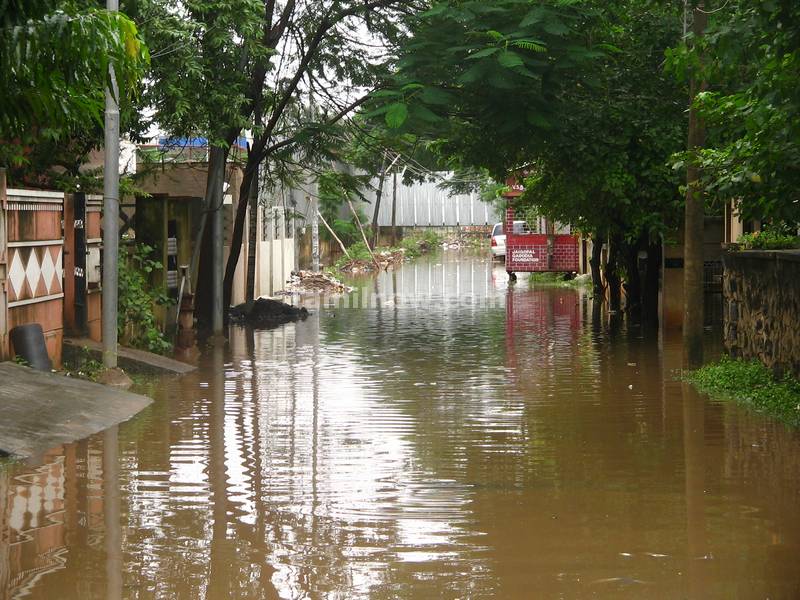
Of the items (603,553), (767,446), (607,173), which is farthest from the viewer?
(607,173)

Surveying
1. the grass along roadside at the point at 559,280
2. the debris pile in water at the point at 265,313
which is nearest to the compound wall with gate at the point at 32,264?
the debris pile in water at the point at 265,313

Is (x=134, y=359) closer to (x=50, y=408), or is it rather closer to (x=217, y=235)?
(x=50, y=408)

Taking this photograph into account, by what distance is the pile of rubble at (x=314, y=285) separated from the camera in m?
35.5

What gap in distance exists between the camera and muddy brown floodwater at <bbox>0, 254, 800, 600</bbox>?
22.1 feet

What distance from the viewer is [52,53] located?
7.65 metres

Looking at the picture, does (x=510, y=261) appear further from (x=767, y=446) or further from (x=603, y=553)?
(x=603, y=553)

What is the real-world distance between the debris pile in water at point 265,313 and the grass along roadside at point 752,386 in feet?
37.5

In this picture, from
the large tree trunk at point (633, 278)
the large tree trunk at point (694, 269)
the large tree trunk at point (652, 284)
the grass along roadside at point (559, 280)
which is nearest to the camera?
the large tree trunk at point (694, 269)

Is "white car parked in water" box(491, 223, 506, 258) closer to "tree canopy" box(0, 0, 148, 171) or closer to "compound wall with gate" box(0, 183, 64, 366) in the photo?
"compound wall with gate" box(0, 183, 64, 366)

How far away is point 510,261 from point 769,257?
22.1 metres

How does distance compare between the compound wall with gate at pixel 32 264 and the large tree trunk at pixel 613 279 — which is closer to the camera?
the compound wall with gate at pixel 32 264

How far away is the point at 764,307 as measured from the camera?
45.3 ft

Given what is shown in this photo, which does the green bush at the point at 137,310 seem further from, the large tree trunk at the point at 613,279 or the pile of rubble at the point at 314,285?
the pile of rubble at the point at 314,285

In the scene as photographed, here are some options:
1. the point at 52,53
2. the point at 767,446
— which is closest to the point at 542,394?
the point at 767,446
